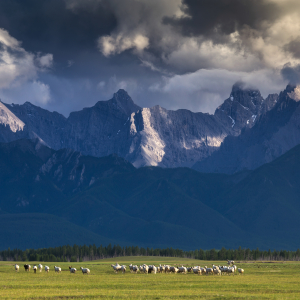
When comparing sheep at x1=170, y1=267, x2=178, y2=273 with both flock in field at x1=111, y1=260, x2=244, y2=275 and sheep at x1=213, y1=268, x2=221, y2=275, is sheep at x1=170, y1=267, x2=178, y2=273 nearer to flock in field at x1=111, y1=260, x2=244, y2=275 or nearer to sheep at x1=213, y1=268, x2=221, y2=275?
flock in field at x1=111, y1=260, x2=244, y2=275

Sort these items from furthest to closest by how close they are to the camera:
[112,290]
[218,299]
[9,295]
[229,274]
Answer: [229,274] → [112,290] → [9,295] → [218,299]

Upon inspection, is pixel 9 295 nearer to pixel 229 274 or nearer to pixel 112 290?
pixel 112 290

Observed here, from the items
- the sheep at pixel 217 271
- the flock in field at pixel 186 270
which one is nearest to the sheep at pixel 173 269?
the flock in field at pixel 186 270

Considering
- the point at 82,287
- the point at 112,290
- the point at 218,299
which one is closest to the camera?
the point at 218,299

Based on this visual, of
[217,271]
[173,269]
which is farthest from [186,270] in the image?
[217,271]

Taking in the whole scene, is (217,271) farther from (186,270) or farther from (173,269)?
(173,269)

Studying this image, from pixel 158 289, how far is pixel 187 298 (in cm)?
1174

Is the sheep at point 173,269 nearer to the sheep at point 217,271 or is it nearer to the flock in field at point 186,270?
the flock in field at point 186,270

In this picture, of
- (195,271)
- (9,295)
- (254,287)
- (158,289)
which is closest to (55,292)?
(9,295)

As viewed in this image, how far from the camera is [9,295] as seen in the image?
7075cm

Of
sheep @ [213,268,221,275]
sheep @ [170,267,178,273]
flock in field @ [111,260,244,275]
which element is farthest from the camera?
sheep @ [170,267,178,273]

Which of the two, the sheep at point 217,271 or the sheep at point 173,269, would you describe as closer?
Result: the sheep at point 217,271

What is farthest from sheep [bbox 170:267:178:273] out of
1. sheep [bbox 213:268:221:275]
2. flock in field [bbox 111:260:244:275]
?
sheep [bbox 213:268:221:275]

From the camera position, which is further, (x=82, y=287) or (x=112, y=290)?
(x=82, y=287)
